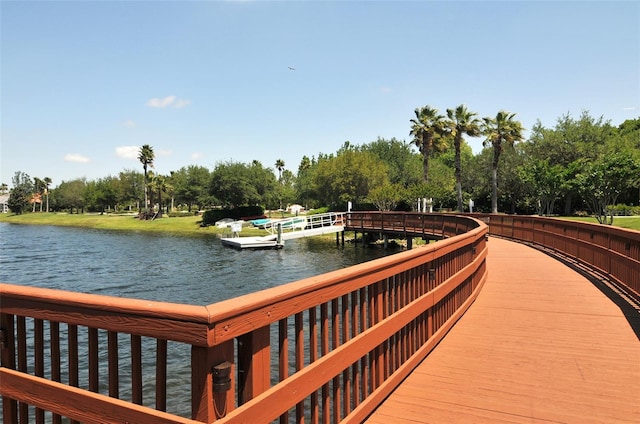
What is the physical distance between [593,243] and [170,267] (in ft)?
74.4

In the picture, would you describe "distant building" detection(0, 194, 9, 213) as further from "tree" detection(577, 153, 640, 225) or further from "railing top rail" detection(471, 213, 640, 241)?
"railing top rail" detection(471, 213, 640, 241)

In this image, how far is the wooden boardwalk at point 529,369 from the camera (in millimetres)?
3839

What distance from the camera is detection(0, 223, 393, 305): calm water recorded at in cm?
2084

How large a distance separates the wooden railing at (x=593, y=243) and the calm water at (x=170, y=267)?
10.7 meters

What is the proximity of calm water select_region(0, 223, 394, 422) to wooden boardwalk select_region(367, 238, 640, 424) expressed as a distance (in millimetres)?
5290

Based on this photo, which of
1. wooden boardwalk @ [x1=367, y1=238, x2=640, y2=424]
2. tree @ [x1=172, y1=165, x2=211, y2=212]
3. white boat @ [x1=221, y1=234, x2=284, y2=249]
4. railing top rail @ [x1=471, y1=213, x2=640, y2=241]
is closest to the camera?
wooden boardwalk @ [x1=367, y1=238, x2=640, y2=424]

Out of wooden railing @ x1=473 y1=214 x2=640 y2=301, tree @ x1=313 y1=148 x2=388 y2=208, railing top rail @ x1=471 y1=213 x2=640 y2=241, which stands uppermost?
tree @ x1=313 y1=148 x2=388 y2=208

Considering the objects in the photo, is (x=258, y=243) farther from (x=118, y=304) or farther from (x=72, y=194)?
(x=72, y=194)

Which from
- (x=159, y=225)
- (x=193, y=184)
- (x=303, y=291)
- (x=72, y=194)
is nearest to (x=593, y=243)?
(x=303, y=291)

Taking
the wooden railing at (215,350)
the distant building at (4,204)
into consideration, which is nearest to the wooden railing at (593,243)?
the wooden railing at (215,350)

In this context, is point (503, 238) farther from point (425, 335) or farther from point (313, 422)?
point (313, 422)

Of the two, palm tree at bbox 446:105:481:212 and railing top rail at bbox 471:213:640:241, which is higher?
palm tree at bbox 446:105:481:212

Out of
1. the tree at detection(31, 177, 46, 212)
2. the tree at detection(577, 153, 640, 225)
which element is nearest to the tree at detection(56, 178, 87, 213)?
the tree at detection(31, 177, 46, 212)

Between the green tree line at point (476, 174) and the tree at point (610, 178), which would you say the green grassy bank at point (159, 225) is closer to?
the green tree line at point (476, 174)
